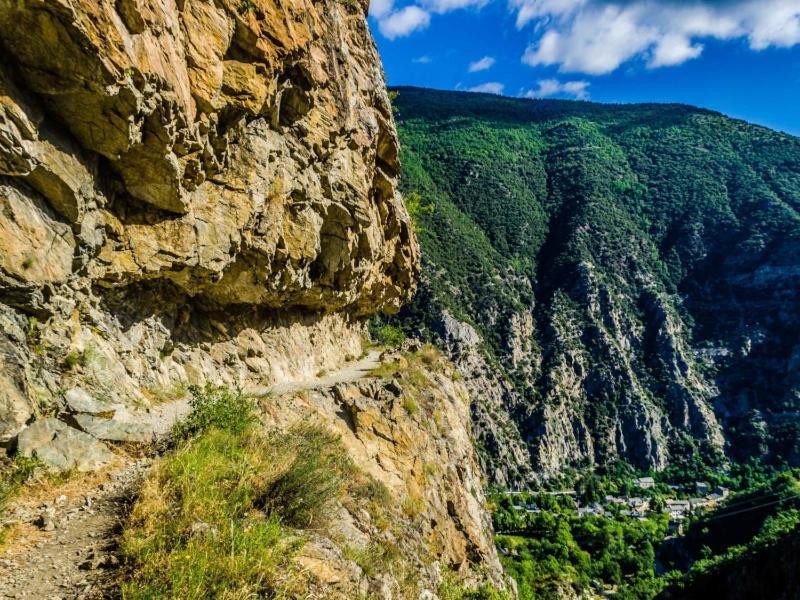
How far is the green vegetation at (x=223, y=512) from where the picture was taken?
3529 millimetres

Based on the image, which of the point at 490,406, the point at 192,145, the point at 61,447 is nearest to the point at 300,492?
the point at 61,447

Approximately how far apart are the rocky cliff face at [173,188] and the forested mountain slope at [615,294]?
59.9m

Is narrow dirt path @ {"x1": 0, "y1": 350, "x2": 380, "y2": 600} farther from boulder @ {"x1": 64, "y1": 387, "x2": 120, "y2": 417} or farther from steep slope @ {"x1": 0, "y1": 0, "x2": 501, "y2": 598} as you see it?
boulder @ {"x1": 64, "y1": 387, "x2": 120, "y2": 417}

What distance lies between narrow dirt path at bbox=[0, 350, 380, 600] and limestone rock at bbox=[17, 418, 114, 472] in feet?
1.00

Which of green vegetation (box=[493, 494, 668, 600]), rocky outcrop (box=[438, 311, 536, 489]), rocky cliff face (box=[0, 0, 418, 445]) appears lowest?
green vegetation (box=[493, 494, 668, 600])

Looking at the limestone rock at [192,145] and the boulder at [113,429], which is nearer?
the limestone rock at [192,145]

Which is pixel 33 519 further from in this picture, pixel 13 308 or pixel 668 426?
pixel 668 426

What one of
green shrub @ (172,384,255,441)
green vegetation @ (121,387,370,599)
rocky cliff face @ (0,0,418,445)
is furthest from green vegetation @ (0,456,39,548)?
green shrub @ (172,384,255,441)

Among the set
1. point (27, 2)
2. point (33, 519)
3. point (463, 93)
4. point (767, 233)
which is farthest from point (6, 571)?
point (463, 93)

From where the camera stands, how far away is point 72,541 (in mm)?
4141

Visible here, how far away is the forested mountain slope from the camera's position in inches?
3273

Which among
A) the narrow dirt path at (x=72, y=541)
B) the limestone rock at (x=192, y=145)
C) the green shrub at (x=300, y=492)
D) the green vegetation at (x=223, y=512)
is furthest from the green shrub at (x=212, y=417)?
the limestone rock at (x=192, y=145)

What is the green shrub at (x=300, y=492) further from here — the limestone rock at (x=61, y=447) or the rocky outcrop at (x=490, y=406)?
the rocky outcrop at (x=490, y=406)

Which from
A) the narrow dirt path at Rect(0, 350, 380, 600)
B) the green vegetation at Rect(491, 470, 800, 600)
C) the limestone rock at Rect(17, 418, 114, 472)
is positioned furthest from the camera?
the green vegetation at Rect(491, 470, 800, 600)
